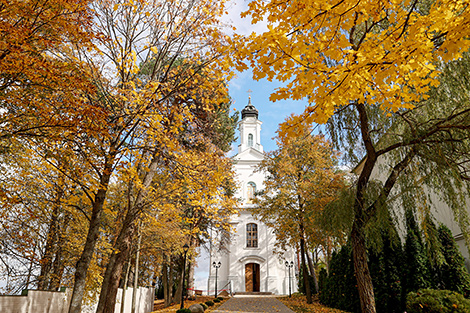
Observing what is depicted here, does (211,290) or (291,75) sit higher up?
(291,75)

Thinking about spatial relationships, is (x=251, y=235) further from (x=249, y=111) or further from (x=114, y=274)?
(x=114, y=274)

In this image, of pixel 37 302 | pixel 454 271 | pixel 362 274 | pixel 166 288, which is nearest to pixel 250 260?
pixel 166 288

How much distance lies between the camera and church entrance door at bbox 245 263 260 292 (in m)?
29.4

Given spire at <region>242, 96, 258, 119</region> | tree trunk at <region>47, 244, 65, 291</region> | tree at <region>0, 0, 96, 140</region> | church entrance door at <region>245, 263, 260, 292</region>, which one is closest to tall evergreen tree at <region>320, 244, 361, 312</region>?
tree trunk at <region>47, 244, 65, 291</region>

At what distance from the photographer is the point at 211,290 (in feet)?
92.6

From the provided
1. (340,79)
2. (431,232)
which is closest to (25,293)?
(340,79)

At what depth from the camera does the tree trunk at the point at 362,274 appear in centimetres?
643

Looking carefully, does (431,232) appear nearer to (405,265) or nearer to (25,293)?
(405,265)

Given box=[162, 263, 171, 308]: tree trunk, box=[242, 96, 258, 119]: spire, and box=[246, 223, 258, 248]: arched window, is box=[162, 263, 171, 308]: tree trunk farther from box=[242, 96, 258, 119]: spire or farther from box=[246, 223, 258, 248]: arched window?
box=[242, 96, 258, 119]: spire

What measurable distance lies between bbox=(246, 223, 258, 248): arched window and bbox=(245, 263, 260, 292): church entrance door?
6.22ft

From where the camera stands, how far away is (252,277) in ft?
97.8

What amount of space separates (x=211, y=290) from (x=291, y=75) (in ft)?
92.5

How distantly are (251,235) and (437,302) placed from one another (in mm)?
23787

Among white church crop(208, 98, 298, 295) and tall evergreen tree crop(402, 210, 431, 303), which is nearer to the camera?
tall evergreen tree crop(402, 210, 431, 303)
